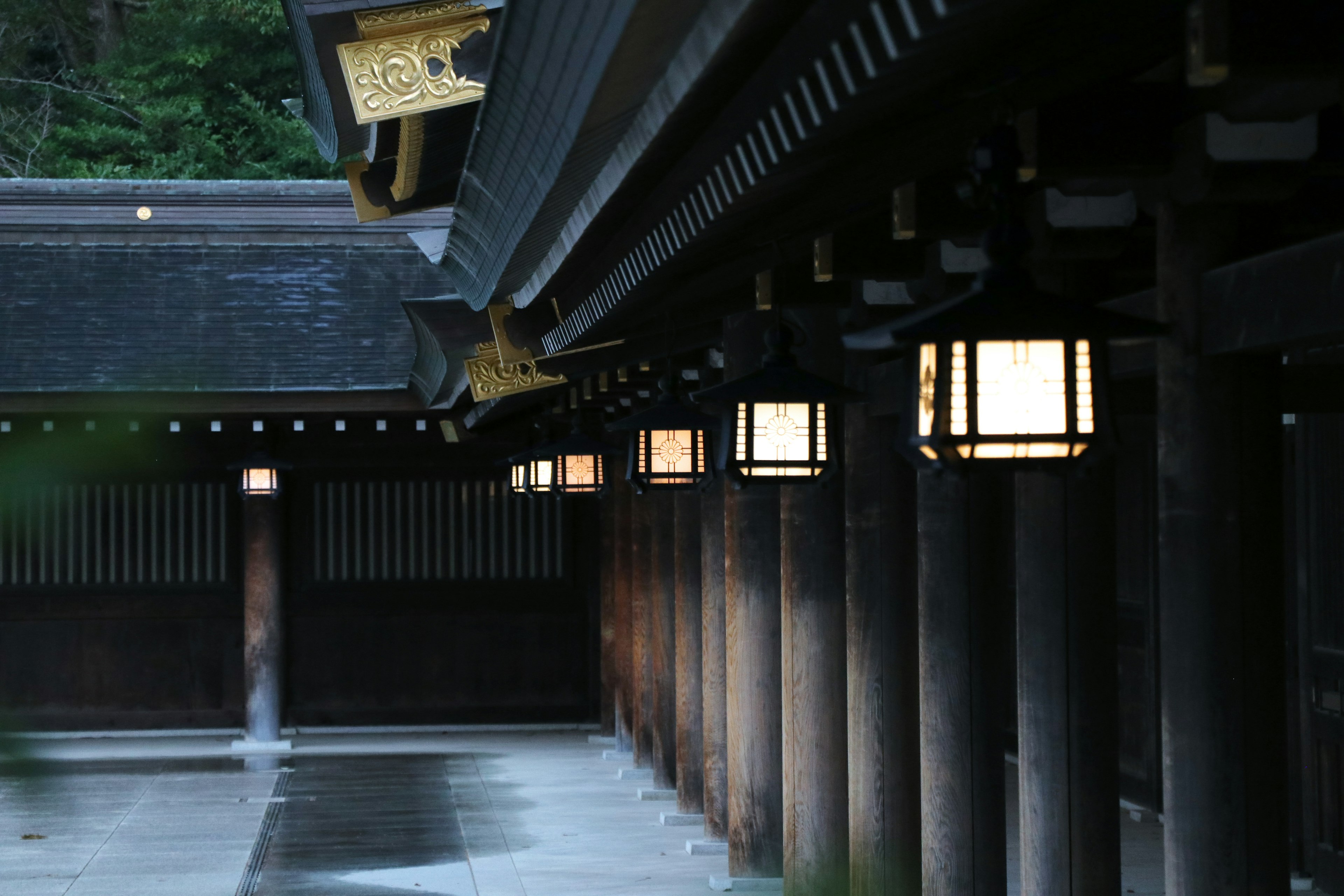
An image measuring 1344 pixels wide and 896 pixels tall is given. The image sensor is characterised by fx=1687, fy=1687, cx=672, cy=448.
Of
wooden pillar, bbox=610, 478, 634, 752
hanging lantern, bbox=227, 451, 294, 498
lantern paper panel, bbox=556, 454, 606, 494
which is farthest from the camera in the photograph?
hanging lantern, bbox=227, 451, 294, 498

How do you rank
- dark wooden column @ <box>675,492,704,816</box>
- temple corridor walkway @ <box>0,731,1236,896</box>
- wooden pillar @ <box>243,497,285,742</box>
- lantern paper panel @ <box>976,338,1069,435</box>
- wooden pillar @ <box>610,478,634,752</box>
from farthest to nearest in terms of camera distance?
wooden pillar @ <box>243,497,285,742</box>, wooden pillar @ <box>610,478,634,752</box>, dark wooden column @ <box>675,492,704,816</box>, temple corridor walkway @ <box>0,731,1236,896</box>, lantern paper panel @ <box>976,338,1069,435</box>

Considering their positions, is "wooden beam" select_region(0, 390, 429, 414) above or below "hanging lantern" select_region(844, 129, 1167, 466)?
above

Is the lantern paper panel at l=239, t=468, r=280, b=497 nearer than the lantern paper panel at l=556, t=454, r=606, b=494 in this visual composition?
No

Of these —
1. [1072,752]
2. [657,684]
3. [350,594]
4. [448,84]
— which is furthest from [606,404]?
[1072,752]

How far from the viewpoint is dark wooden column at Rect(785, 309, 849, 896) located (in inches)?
312

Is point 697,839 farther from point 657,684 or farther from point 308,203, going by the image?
point 308,203

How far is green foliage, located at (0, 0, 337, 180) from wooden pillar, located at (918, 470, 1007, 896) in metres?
21.6

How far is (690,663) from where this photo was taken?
1148 centimetres

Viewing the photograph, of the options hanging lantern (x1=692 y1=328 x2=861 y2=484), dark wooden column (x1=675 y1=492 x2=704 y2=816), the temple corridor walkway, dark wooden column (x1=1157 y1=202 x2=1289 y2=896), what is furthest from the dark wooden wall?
dark wooden column (x1=1157 y1=202 x2=1289 y2=896)

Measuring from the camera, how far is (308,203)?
1791 cm

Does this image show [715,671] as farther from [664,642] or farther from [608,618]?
[608,618]

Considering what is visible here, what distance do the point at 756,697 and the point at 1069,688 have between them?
364 centimetres

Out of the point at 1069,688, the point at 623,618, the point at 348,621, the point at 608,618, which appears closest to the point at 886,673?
the point at 1069,688

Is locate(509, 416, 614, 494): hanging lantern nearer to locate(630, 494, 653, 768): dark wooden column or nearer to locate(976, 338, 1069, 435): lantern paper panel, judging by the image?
locate(630, 494, 653, 768): dark wooden column
